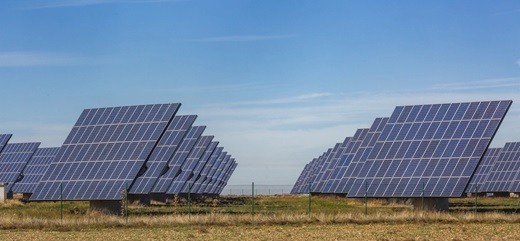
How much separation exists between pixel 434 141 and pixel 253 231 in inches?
520

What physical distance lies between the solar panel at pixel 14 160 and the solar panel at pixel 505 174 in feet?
128

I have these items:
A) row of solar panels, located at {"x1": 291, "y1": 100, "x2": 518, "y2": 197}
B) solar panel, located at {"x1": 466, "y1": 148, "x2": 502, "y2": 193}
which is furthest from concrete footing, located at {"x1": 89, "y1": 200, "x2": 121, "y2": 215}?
solar panel, located at {"x1": 466, "y1": 148, "x2": 502, "y2": 193}

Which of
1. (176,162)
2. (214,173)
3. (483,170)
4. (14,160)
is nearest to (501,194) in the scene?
(483,170)

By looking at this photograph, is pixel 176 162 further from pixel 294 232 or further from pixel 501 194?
pixel 294 232

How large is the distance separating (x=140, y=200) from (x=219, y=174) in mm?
50006

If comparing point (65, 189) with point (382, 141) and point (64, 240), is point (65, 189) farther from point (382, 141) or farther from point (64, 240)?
point (382, 141)

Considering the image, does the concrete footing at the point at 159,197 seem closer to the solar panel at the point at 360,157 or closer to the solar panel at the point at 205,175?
the solar panel at the point at 360,157

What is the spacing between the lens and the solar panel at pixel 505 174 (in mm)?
81188

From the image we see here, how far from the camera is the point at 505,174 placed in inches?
3231

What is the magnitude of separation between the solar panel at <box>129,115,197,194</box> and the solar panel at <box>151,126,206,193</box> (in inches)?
183

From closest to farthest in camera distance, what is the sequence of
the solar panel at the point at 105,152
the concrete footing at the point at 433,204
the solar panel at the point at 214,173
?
the solar panel at the point at 105,152 < the concrete footing at the point at 433,204 < the solar panel at the point at 214,173

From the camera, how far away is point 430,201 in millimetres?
42281

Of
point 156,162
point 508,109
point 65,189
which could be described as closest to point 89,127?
point 65,189

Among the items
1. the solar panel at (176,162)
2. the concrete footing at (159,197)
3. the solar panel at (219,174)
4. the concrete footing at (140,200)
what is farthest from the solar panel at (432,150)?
the solar panel at (219,174)
